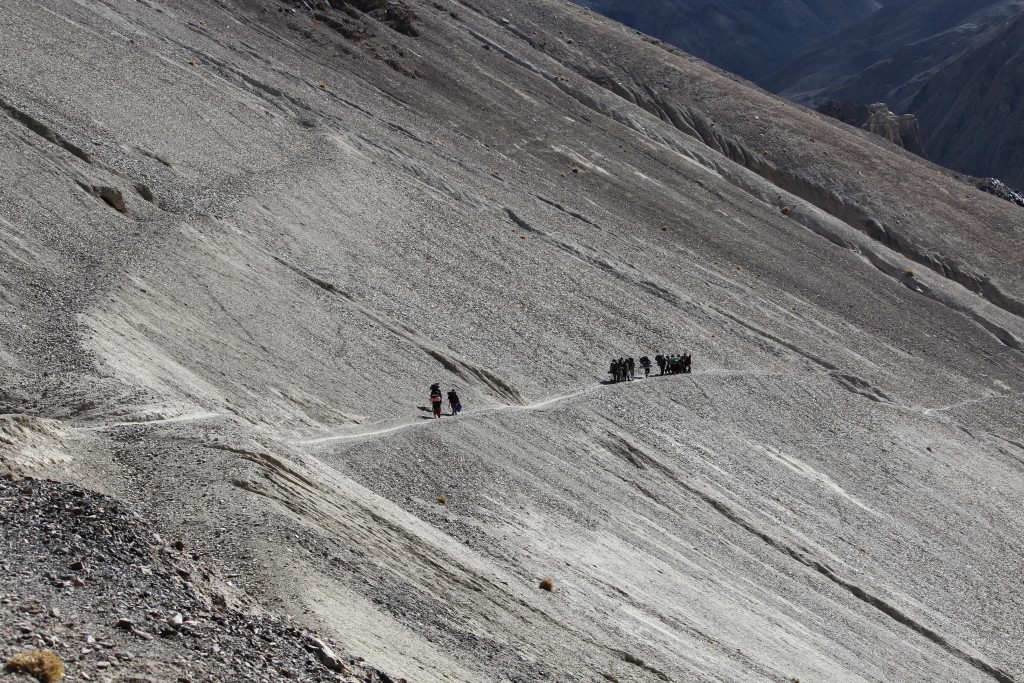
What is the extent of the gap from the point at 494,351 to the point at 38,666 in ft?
91.8

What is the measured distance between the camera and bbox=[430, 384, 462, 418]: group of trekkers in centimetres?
3202

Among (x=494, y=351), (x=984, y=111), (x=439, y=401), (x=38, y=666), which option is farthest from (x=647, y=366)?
(x=984, y=111)

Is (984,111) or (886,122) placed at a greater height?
(984,111)

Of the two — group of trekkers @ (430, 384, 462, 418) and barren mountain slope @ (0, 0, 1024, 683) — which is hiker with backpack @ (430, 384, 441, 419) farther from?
barren mountain slope @ (0, 0, 1024, 683)

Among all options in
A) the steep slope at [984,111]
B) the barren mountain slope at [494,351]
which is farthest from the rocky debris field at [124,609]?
the steep slope at [984,111]

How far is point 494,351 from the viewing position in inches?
1592

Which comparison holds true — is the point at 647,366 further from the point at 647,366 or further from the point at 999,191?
the point at 999,191

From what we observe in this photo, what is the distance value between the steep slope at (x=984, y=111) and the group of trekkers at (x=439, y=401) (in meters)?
142

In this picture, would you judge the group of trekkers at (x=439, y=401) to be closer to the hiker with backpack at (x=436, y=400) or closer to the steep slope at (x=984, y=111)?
the hiker with backpack at (x=436, y=400)

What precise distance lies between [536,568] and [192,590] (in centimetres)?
932

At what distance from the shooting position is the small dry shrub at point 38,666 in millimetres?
12953

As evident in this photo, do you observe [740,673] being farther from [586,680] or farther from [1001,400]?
[1001,400]

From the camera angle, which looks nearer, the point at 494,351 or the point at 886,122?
the point at 494,351

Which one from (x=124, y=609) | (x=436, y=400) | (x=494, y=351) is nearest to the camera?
(x=124, y=609)
